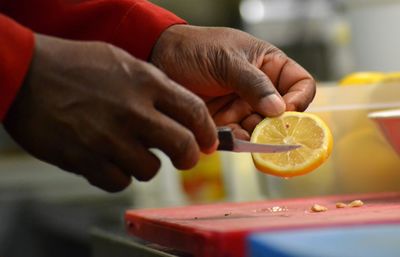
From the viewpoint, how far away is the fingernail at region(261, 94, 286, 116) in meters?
1.54

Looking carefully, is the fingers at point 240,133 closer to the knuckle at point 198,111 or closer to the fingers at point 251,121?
the fingers at point 251,121

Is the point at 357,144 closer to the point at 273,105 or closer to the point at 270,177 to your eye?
the point at 270,177

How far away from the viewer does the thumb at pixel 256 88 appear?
1.53 metres

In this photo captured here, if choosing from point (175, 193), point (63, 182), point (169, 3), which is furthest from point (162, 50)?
point (169, 3)

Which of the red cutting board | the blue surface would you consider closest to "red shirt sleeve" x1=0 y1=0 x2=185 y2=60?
the red cutting board

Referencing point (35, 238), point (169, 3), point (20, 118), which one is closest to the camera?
point (20, 118)

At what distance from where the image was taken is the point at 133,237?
1.66 m

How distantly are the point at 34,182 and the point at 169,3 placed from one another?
1447mm

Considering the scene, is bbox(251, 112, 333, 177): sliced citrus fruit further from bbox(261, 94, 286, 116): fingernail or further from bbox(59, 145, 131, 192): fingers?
bbox(59, 145, 131, 192): fingers

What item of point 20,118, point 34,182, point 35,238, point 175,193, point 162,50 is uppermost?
point 20,118

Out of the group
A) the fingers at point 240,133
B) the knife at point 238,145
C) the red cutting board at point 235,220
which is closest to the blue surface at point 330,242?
the red cutting board at point 235,220

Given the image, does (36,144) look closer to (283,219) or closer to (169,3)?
(283,219)

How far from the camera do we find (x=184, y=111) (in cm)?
122

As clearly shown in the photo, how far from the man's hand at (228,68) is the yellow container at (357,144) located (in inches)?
10.6
